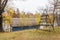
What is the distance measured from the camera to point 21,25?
3450cm

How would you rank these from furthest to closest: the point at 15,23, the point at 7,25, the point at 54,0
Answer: the point at 15,23, the point at 7,25, the point at 54,0

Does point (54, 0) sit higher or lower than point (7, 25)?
higher

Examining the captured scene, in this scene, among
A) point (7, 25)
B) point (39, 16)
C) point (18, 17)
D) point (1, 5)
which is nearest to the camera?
point (1, 5)

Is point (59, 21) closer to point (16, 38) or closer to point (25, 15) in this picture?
point (25, 15)

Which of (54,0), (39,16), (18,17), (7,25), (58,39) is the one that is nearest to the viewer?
(58,39)

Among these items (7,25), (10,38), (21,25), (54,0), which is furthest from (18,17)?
(10,38)

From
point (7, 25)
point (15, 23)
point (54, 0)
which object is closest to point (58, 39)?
point (54, 0)

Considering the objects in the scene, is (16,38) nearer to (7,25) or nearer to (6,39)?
(6,39)

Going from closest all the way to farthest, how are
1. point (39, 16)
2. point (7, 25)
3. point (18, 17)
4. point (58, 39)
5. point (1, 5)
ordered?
1. point (58, 39)
2. point (1, 5)
3. point (7, 25)
4. point (39, 16)
5. point (18, 17)

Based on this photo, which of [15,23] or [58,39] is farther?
[15,23]

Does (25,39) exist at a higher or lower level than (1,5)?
lower

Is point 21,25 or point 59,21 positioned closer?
point 21,25

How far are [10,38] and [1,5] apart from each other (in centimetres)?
508

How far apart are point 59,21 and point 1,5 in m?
24.2
